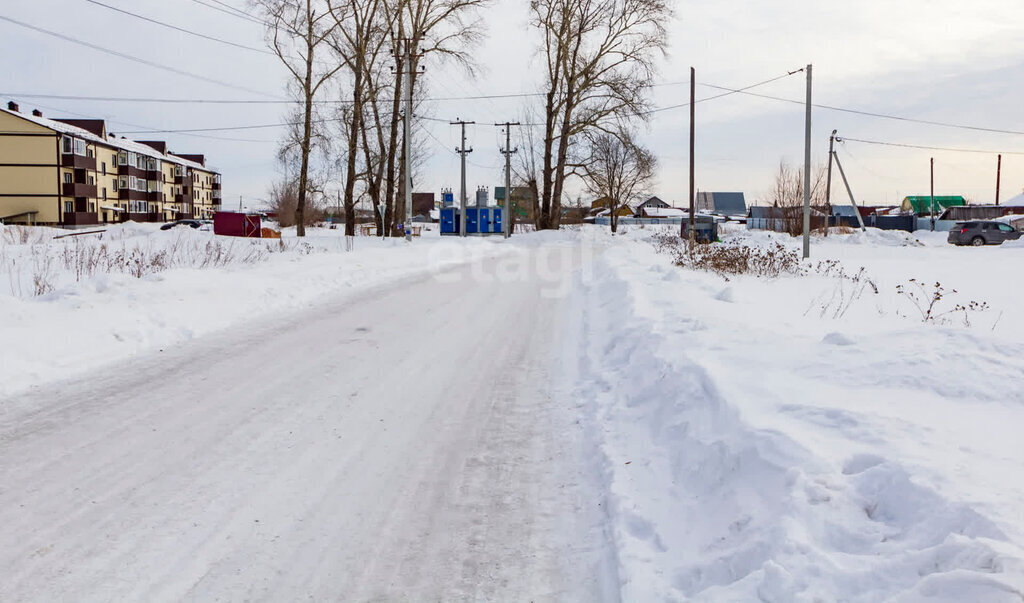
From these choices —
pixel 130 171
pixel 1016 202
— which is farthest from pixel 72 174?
pixel 1016 202

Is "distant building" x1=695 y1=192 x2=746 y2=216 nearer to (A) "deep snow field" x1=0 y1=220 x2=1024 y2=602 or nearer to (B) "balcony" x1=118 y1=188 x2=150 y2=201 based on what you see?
(B) "balcony" x1=118 y1=188 x2=150 y2=201

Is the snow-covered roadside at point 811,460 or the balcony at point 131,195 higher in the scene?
the balcony at point 131,195


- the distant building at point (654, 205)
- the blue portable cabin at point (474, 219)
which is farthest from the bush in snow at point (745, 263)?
the distant building at point (654, 205)

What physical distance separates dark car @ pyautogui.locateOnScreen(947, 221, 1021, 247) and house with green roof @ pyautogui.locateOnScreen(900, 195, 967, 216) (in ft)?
178

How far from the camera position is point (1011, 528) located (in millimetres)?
2557

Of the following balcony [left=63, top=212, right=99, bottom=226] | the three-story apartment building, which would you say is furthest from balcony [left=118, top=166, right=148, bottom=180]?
balcony [left=63, top=212, right=99, bottom=226]

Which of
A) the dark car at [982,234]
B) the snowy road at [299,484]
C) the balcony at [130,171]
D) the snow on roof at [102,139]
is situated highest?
the snow on roof at [102,139]

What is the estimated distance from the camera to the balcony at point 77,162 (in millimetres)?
58250

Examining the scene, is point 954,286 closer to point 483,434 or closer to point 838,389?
point 838,389

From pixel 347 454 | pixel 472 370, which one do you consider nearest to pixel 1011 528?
pixel 347 454

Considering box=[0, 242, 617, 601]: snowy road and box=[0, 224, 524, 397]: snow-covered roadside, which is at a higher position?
box=[0, 224, 524, 397]: snow-covered roadside

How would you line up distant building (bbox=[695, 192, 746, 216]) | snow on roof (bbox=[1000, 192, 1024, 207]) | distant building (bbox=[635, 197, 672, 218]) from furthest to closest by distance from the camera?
distant building (bbox=[695, 192, 746, 216]) → distant building (bbox=[635, 197, 672, 218]) → snow on roof (bbox=[1000, 192, 1024, 207])

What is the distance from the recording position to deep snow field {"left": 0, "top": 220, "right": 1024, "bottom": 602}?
2.64m

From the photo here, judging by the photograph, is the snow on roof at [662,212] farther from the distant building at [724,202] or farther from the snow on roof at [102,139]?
the snow on roof at [102,139]
